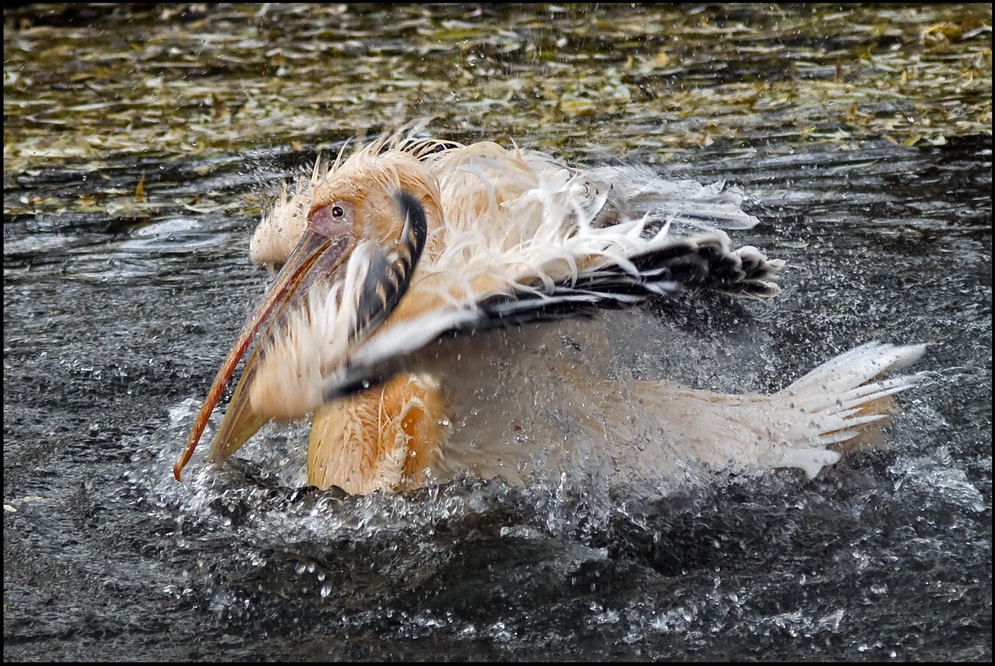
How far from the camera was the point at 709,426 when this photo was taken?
13.0ft

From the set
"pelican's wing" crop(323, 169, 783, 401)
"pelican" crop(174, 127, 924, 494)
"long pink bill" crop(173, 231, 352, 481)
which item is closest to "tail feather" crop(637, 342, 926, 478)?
"pelican" crop(174, 127, 924, 494)

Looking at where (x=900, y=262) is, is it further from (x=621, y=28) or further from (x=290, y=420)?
(x=621, y=28)

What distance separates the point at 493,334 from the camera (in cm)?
343

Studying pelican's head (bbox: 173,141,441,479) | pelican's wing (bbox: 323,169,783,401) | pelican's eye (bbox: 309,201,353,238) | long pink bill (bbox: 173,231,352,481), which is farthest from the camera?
pelican's eye (bbox: 309,201,353,238)

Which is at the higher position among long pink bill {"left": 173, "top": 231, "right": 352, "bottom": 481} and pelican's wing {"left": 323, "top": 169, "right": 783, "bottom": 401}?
pelican's wing {"left": 323, "top": 169, "right": 783, "bottom": 401}

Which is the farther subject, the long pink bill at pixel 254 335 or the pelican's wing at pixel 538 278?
the long pink bill at pixel 254 335

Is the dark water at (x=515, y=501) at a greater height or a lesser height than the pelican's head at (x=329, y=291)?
lesser

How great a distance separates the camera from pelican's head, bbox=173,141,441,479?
326 centimetres

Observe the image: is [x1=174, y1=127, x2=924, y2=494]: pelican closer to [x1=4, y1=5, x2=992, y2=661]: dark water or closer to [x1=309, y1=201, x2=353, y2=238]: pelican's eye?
[x1=309, y1=201, x2=353, y2=238]: pelican's eye

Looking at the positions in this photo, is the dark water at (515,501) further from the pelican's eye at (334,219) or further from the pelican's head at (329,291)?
the pelican's eye at (334,219)

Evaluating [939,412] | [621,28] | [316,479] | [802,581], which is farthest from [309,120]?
[802,581]

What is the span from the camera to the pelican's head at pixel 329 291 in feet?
10.7

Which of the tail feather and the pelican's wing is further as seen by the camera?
the tail feather

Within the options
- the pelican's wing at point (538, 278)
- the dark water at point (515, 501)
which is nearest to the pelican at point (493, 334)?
the pelican's wing at point (538, 278)
